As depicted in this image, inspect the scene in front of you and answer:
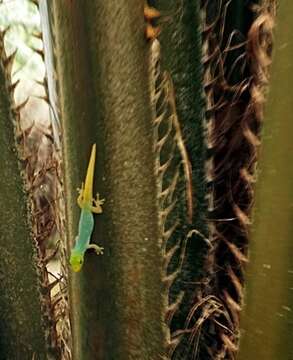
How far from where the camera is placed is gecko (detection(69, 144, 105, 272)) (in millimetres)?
957

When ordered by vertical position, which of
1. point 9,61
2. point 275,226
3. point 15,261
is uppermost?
point 9,61

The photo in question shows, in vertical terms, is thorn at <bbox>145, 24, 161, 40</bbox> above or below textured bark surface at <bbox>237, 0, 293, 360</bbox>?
above

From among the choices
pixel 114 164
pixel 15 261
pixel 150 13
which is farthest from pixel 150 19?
pixel 15 261

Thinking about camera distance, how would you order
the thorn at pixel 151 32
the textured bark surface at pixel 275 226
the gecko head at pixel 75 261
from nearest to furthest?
the textured bark surface at pixel 275 226
the thorn at pixel 151 32
the gecko head at pixel 75 261

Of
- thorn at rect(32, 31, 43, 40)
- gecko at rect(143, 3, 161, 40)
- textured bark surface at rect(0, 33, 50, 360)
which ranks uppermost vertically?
thorn at rect(32, 31, 43, 40)

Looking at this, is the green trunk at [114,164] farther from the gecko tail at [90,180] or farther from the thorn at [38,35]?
the thorn at [38,35]

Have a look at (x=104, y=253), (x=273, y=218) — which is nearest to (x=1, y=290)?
(x=104, y=253)

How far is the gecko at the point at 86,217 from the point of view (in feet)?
3.14

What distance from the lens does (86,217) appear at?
988mm

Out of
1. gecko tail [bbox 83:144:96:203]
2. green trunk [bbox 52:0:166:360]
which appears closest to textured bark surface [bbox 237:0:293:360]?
green trunk [bbox 52:0:166:360]

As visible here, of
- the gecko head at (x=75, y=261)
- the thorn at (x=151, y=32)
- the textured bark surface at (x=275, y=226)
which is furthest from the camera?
the gecko head at (x=75, y=261)

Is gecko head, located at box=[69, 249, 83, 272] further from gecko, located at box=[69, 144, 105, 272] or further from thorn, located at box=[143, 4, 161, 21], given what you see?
thorn, located at box=[143, 4, 161, 21]

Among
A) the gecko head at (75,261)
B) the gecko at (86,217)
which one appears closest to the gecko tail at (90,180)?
the gecko at (86,217)

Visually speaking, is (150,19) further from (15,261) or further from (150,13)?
(15,261)
